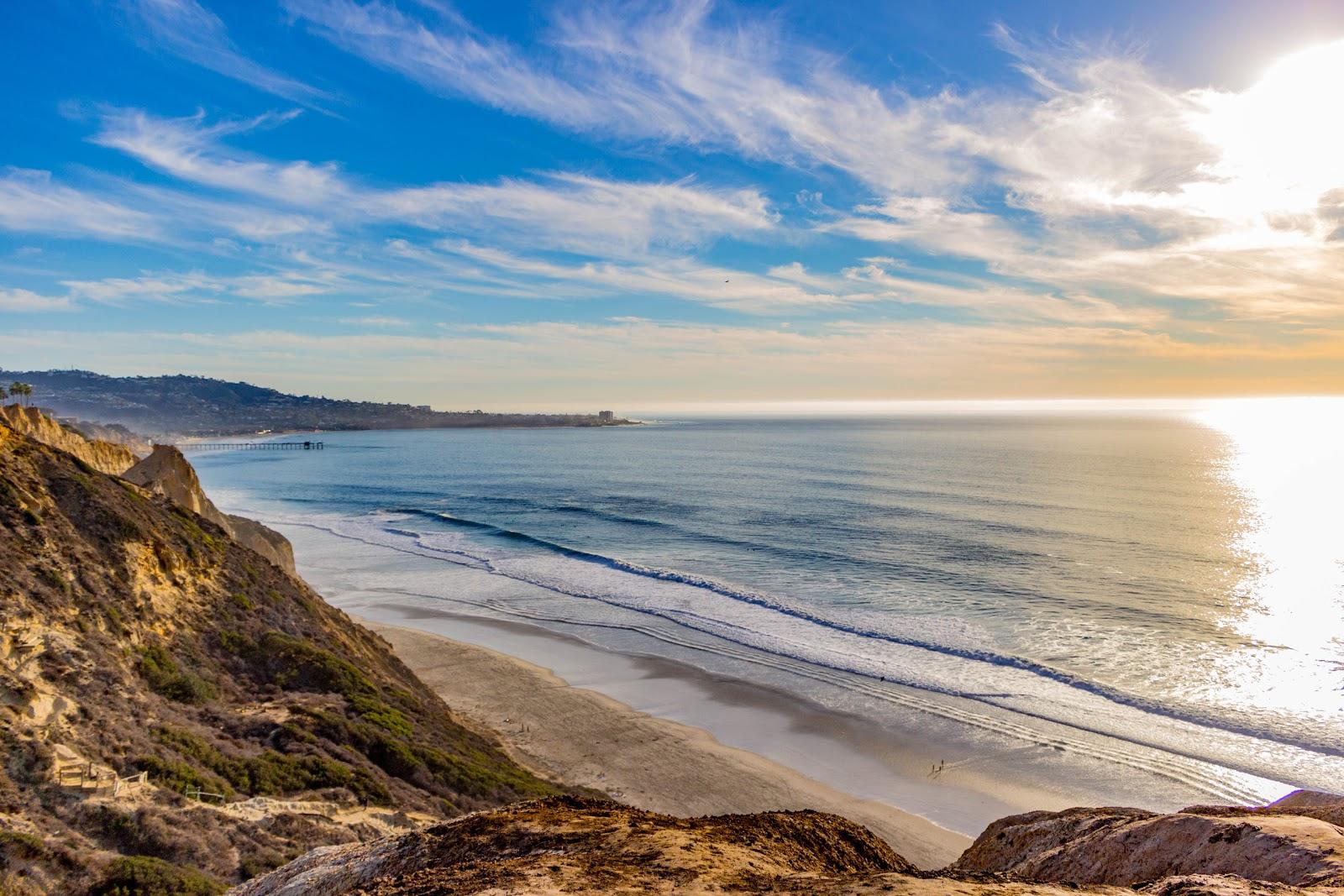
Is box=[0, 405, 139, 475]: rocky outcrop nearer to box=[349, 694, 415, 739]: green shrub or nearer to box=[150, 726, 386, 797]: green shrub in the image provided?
box=[349, 694, 415, 739]: green shrub

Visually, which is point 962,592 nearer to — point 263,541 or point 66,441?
point 263,541

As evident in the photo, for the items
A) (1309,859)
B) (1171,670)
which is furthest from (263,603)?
(1171,670)

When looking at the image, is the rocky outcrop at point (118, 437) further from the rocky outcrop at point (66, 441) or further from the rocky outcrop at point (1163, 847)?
the rocky outcrop at point (1163, 847)

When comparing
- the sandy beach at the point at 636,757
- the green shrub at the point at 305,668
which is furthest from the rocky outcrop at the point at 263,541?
the green shrub at the point at 305,668

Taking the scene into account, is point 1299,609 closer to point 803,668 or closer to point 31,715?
point 803,668

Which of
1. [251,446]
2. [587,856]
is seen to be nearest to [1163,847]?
[587,856]

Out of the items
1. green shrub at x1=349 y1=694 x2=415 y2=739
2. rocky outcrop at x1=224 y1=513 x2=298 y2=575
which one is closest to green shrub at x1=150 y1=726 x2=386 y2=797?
green shrub at x1=349 y1=694 x2=415 y2=739
